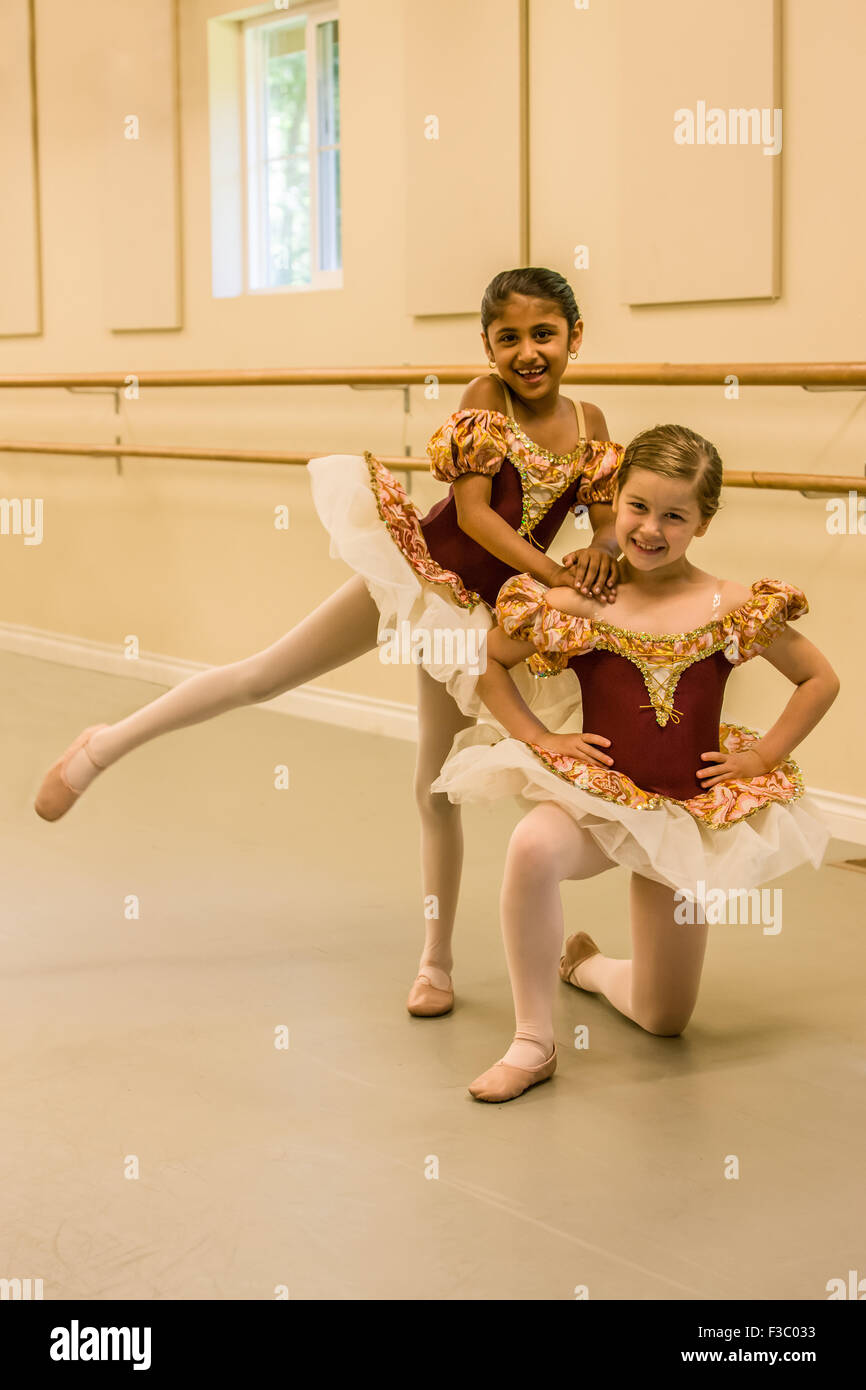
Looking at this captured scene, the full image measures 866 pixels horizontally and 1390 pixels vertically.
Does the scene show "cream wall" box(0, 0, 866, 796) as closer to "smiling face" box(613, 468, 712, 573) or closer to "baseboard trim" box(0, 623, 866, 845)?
"baseboard trim" box(0, 623, 866, 845)

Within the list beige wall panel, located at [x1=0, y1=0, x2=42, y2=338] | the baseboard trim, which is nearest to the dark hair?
the baseboard trim

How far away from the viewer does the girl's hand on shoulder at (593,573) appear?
6.96 feet

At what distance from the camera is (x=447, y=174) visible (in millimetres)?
4043

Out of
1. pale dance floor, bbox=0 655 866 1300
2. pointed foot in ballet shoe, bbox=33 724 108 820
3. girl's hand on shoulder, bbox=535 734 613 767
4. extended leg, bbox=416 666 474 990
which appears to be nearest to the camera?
pale dance floor, bbox=0 655 866 1300

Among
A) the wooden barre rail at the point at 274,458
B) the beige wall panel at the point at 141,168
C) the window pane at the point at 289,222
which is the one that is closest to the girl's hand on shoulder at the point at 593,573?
the wooden barre rail at the point at 274,458

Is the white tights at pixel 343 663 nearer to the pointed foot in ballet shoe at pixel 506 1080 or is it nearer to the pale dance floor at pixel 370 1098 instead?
the pale dance floor at pixel 370 1098

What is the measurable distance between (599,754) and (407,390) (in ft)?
7.78

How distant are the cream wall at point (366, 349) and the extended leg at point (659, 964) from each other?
1256 mm

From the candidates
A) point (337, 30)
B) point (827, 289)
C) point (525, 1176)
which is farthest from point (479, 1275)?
point (337, 30)

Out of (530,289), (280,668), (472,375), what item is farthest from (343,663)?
(472,375)

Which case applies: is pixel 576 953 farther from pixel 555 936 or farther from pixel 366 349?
pixel 366 349

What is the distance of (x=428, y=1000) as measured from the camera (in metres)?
2.33

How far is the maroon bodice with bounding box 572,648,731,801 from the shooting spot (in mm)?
2082
